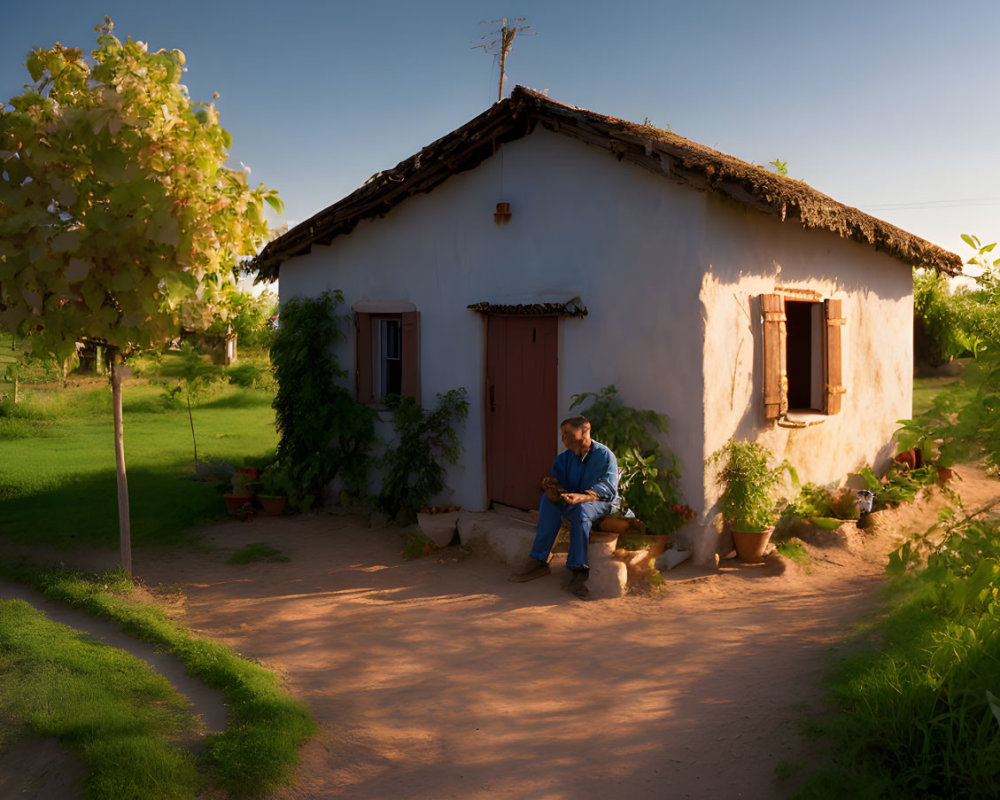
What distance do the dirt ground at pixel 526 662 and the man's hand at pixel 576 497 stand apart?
2.72 ft

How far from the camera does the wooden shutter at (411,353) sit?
30.0 feet

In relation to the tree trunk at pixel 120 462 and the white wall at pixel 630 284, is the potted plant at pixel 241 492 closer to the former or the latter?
the white wall at pixel 630 284

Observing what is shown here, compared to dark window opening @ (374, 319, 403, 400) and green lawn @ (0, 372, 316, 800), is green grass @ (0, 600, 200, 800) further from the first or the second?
dark window opening @ (374, 319, 403, 400)

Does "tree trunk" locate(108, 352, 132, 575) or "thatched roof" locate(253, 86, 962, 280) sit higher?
"thatched roof" locate(253, 86, 962, 280)

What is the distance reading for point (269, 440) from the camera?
15.2 m

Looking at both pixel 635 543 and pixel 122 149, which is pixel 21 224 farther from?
pixel 635 543

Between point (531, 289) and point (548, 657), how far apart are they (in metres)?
4.04

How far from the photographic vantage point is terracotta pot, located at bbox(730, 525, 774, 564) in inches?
282

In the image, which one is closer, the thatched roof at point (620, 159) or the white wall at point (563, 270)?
the thatched roof at point (620, 159)

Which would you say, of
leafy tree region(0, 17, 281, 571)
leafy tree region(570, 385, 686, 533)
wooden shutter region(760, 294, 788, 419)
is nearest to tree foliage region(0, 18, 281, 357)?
leafy tree region(0, 17, 281, 571)

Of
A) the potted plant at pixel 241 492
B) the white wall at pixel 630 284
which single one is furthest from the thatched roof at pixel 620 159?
the potted plant at pixel 241 492

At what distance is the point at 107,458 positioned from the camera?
12750 millimetres

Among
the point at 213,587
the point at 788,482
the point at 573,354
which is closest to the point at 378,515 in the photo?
the point at 213,587

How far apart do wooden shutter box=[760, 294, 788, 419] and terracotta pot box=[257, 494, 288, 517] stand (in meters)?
5.87
